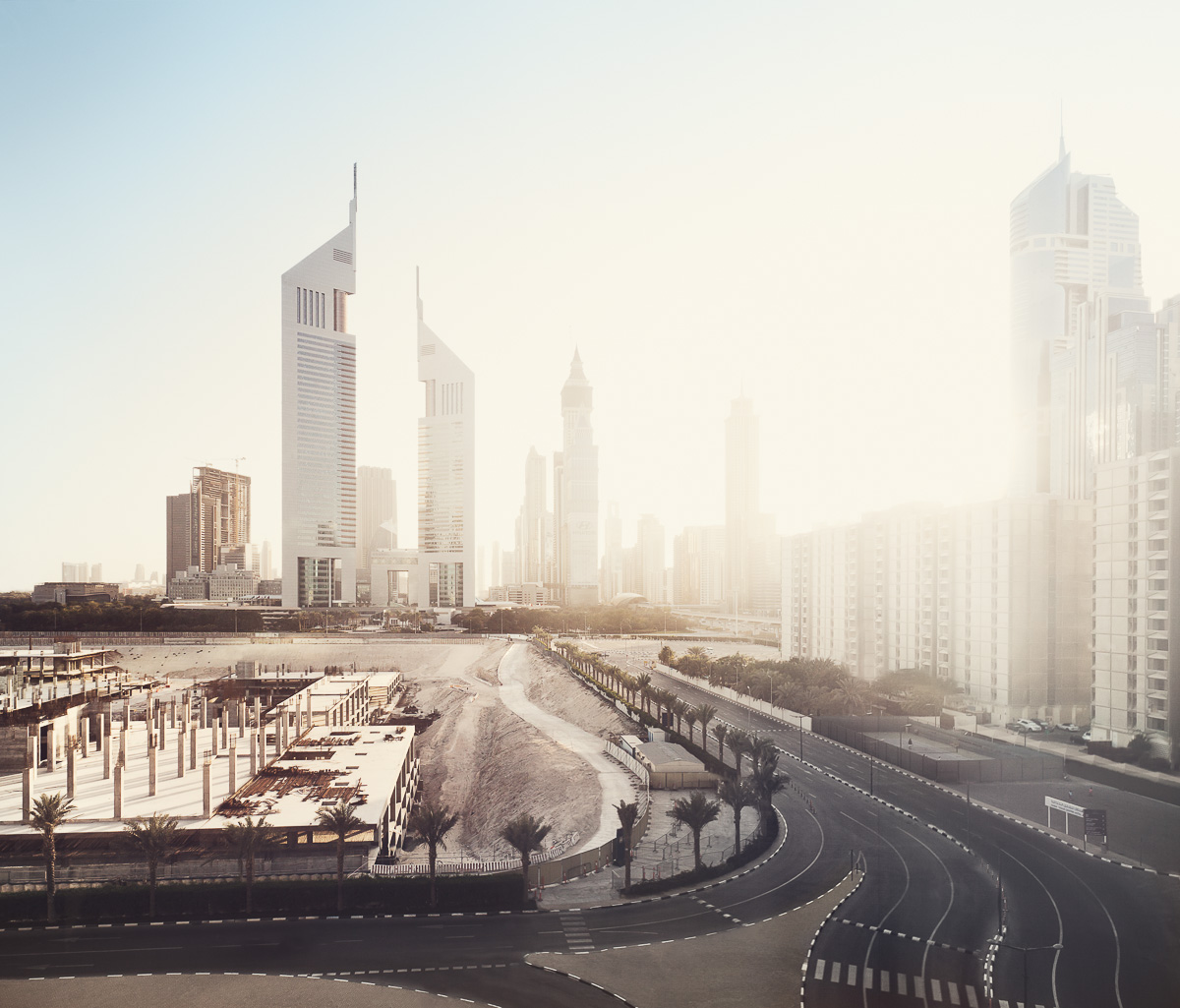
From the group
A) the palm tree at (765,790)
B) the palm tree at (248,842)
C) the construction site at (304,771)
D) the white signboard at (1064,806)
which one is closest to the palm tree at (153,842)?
the construction site at (304,771)

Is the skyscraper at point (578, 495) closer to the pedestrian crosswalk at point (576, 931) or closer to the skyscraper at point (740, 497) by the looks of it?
the skyscraper at point (740, 497)

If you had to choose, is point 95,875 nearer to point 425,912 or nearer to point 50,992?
point 50,992

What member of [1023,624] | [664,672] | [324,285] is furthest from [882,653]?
[324,285]

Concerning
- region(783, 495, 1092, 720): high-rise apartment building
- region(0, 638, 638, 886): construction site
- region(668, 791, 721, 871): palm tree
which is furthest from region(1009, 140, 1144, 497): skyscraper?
region(668, 791, 721, 871): palm tree

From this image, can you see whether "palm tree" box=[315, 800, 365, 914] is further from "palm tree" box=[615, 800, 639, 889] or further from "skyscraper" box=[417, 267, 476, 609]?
"skyscraper" box=[417, 267, 476, 609]

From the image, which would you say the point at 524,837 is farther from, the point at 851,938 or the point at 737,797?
the point at 851,938

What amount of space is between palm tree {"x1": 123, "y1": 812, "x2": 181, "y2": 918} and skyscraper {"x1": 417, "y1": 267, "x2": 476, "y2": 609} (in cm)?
Result: 9306

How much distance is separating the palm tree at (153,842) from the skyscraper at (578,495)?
411ft

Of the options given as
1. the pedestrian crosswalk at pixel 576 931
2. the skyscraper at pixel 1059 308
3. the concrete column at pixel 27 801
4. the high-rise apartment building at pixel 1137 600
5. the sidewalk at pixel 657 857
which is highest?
the skyscraper at pixel 1059 308

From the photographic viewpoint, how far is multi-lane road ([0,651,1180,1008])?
44.5ft

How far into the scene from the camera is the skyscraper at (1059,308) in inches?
2935

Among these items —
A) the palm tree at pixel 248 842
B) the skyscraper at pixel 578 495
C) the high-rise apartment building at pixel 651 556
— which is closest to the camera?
the palm tree at pixel 248 842

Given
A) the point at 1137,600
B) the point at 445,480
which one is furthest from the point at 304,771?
the point at 445,480

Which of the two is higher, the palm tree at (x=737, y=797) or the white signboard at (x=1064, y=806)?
the palm tree at (x=737, y=797)
